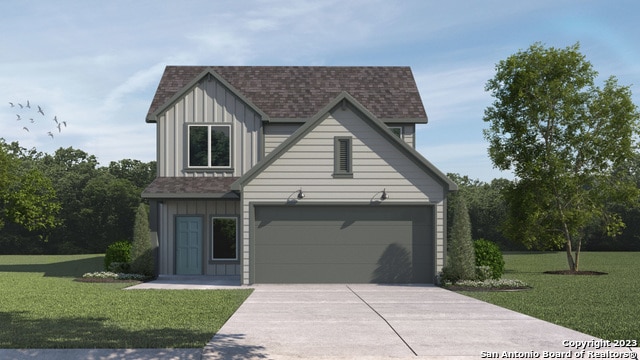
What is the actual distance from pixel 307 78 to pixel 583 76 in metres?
11.5

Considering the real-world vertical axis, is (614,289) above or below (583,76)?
below

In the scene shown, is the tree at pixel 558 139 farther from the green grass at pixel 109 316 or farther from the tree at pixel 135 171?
the tree at pixel 135 171

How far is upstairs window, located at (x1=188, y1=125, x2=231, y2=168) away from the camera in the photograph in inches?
1015

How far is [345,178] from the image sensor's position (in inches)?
853

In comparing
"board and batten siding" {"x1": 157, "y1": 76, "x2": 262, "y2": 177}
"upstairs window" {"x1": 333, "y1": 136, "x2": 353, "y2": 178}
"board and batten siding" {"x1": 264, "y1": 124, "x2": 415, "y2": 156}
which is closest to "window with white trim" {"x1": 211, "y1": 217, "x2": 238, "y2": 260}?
"board and batten siding" {"x1": 157, "y1": 76, "x2": 262, "y2": 177}

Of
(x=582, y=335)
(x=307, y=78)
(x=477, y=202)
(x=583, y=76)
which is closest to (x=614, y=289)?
(x=582, y=335)

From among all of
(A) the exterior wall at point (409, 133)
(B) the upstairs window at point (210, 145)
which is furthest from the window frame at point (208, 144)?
(A) the exterior wall at point (409, 133)

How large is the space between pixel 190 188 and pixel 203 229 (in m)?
2.10

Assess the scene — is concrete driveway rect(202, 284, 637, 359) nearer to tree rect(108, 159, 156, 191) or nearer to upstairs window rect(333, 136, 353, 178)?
upstairs window rect(333, 136, 353, 178)

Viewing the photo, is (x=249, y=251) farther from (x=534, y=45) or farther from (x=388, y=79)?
(x=534, y=45)

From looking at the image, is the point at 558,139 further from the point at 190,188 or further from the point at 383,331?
the point at 383,331

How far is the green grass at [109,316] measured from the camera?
10375 millimetres

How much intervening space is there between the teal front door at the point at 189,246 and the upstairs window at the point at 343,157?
266 inches

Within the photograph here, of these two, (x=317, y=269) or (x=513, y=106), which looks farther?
(x=513, y=106)
